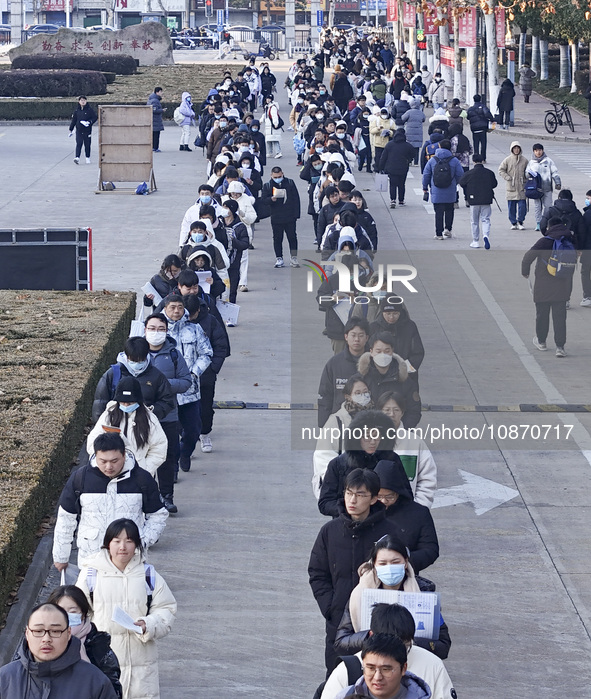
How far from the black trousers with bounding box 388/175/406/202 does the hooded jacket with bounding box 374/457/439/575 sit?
65.1ft

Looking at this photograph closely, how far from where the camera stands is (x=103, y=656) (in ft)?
19.6

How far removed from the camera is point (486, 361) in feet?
51.2

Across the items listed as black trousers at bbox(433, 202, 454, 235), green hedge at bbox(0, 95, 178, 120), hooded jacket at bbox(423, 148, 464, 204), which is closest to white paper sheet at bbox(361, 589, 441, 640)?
hooded jacket at bbox(423, 148, 464, 204)

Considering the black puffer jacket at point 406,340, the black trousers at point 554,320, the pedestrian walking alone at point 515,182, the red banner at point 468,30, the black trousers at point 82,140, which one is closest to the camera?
the black puffer jacket at point 406,340

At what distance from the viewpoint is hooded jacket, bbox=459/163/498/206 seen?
71.1 feet

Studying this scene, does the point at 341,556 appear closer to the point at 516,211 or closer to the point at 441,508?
the point at 441,508

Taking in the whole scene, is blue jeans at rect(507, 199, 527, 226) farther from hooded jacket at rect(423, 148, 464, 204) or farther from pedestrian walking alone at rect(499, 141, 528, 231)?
hooded jacket at rect(423, 148, 464, 204)

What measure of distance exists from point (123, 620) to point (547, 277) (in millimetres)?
9719

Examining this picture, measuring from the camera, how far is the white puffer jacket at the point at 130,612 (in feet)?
22.0

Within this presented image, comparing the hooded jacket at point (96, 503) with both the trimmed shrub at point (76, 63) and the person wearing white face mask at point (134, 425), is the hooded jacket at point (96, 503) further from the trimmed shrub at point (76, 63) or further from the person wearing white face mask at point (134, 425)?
the trimmed shrub at point (76, 63)

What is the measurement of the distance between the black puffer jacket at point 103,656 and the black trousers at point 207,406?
5.96 metres

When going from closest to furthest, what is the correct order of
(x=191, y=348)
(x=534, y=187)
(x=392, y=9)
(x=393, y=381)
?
(x=393, y=381) → (x=191, y=348) → (x=534, y=187) → (x=392, y=9)

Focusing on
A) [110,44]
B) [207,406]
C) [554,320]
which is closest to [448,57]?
[110,44]

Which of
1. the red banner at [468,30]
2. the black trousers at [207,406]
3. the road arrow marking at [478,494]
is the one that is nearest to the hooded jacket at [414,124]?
the red banner at [468,30]
